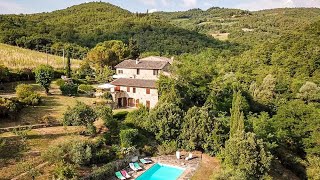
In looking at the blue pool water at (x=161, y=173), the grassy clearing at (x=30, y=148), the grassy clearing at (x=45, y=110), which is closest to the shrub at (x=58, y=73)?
the grassy clearing at (x=45, y=110)

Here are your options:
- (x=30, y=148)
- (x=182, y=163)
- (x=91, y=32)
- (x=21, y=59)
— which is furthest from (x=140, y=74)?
(x=91, y=32)

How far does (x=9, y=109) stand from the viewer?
2844 centimetres

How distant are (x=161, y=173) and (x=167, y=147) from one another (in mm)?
4365

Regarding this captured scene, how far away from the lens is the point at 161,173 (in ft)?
85.3

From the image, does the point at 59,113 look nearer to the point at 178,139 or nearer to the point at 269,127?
the point at 178,139

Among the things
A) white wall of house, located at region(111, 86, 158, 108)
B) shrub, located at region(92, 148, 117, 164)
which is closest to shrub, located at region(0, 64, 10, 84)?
white wall of house, located at region(111, 86, 158, 108)

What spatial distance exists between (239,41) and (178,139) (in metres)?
81.5

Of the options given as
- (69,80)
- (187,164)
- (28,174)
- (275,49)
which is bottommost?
(187,164)

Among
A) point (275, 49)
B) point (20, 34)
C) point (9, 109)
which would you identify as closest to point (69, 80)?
point (9, 109)

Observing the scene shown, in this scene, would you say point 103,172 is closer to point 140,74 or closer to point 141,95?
point 141,95

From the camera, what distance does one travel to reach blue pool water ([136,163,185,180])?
25188mm

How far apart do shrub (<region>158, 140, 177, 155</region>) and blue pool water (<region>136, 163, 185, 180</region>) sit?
102 inches

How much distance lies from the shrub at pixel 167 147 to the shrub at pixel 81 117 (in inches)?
279

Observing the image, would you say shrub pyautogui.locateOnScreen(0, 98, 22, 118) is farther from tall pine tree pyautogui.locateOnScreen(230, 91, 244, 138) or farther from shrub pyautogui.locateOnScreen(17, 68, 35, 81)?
tall pine tree pyautogui.locateOnScreen(230, 91, 244, 138)
